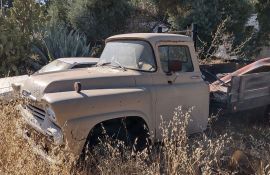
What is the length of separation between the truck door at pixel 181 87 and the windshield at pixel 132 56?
12cm

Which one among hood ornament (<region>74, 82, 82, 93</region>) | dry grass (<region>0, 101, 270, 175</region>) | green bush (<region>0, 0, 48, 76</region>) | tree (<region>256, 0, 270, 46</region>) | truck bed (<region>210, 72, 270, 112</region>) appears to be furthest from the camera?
tree (<region>256, 0, 270, 46</region>)

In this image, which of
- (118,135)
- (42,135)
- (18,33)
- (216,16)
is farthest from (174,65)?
(216,16)

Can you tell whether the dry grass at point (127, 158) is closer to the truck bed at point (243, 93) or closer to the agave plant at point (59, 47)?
the truck bed at point (243, 93)

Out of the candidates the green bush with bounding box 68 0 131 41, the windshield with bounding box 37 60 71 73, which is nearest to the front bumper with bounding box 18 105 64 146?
the windshield with bounding box 37 60 71 73

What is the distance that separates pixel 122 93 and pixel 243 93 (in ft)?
7.96

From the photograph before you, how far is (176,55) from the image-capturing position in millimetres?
5246

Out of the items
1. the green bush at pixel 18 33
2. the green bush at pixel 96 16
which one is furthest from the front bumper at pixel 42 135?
the green bush at pixel 96 16

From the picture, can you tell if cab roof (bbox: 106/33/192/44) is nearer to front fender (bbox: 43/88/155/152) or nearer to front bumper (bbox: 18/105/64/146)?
front fender (bbox: 43/88/155/152)

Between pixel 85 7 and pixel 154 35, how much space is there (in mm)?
8556

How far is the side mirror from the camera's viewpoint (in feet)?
16.3

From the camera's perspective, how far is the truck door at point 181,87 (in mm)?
4922

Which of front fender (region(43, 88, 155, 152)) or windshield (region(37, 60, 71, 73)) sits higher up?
front fender (region(43, 88, 155, 152))

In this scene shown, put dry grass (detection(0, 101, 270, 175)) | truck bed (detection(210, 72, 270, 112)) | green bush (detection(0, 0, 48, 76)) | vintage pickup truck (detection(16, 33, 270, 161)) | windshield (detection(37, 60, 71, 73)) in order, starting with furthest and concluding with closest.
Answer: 1. green bush (detection(0, 0, 48, 76))
2. windshield (detection(37, 60, 71, 73))
3. truck bed (detection(210, 72, 270, 112))
4. vintage pickup truck (detection(16, 33, 270, 161))
5. dry grass (detection(0, 101, 270, 175))

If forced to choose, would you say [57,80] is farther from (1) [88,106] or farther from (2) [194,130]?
(2) [194,130]
